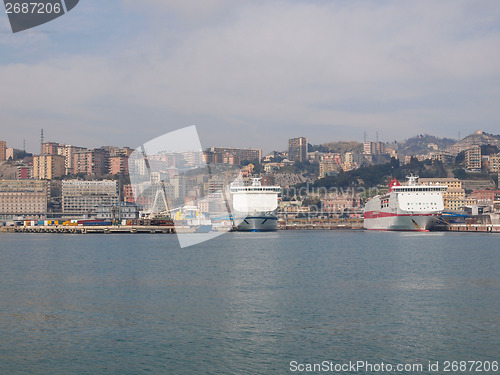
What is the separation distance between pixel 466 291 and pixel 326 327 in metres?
10.2

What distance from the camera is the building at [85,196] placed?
17712cm

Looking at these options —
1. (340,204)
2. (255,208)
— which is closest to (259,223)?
(255,208)

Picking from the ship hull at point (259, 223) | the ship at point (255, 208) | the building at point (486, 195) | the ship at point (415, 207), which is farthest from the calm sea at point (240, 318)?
the building at point (486, 195)

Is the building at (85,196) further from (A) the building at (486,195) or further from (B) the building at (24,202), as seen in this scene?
(A) the building at (486,195)

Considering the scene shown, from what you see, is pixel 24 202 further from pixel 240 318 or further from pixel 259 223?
pixel 240 318

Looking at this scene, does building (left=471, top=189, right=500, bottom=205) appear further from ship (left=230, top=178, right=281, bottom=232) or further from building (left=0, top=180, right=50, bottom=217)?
building (left=0, top=180, right=50, bottom=217)

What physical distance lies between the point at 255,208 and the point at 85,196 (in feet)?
338

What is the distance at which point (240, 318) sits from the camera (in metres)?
20.5

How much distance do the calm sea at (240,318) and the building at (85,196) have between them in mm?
146290

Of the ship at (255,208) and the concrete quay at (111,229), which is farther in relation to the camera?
the concrete quay at (111,229)

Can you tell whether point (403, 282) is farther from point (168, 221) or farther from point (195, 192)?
point (195, 192)

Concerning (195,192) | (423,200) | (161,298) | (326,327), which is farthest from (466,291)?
(195,192)

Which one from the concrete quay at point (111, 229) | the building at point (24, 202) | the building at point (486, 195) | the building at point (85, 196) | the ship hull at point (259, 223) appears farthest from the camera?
the building at point (85, 196)

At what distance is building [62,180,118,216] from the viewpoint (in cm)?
17712
